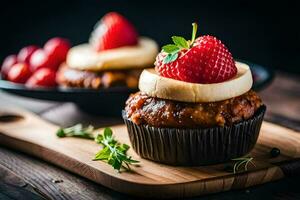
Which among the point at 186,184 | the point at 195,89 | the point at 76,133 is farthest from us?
the point at 76,133

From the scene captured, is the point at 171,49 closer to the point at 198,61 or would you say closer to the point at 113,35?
the point at 198,61

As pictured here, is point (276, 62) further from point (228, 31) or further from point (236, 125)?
point (236, 125)

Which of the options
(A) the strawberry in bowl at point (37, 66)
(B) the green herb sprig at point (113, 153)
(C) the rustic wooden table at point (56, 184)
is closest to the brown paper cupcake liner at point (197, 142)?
(B) the green herb sprig at point (113, 153)

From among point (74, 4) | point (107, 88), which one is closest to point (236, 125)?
point (107, 88)

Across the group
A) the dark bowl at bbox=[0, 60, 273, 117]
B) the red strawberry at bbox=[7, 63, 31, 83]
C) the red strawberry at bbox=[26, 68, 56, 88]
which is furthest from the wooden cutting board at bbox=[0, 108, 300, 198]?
the red strawberry at bbox=[7, 63, 31, 83]

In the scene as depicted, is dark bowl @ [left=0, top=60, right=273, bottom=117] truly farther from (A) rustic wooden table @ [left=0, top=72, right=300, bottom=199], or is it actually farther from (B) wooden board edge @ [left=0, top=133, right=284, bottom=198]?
(B) wooden board edge @ [left=0, top=133, right=284, bottom=198]

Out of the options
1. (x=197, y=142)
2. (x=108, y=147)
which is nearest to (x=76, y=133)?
(x=108, y=147)
